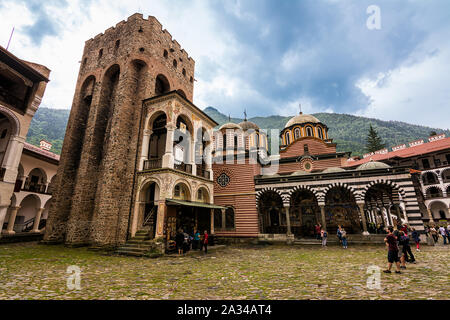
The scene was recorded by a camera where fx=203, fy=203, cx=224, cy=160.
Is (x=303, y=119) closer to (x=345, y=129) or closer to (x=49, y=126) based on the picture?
(x=345, y=129)

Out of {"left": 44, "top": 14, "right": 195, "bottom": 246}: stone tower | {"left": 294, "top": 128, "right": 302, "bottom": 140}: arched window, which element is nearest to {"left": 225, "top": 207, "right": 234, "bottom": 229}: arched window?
{"left": 44, "top": 14, "right": 195, "bottom": 246}: stone tower

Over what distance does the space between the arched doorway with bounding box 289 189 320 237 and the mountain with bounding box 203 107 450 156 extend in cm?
6292

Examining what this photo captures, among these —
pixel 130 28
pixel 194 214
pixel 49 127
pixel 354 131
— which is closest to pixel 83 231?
pixel 194 214

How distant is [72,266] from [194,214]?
876 cm

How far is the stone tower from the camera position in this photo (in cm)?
1381

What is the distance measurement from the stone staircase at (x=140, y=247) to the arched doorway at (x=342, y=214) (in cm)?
1679

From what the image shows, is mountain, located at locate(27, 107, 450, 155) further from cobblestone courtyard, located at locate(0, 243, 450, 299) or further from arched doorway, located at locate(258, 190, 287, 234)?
cobblestone courtyard, located at locate(0, 243, 450, 299)

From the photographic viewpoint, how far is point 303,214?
21828 millimetres

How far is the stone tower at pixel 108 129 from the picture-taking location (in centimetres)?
1381

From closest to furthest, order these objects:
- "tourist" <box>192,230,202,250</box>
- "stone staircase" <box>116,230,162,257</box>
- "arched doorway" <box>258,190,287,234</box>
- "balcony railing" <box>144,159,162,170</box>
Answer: "stone staircase" <box>116,230,162,257</box> → "tourist" <box>192,230,202,250</box> → "balcony railing" <box>144,159,162,170</box> → "arched doorway" <box>258,190,287,234</box>

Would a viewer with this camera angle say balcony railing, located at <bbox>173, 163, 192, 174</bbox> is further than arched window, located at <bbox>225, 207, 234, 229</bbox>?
No

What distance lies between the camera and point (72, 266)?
8.20 m

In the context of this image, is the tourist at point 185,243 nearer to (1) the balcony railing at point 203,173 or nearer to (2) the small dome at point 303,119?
(1) the balcony railing at point 203,173
